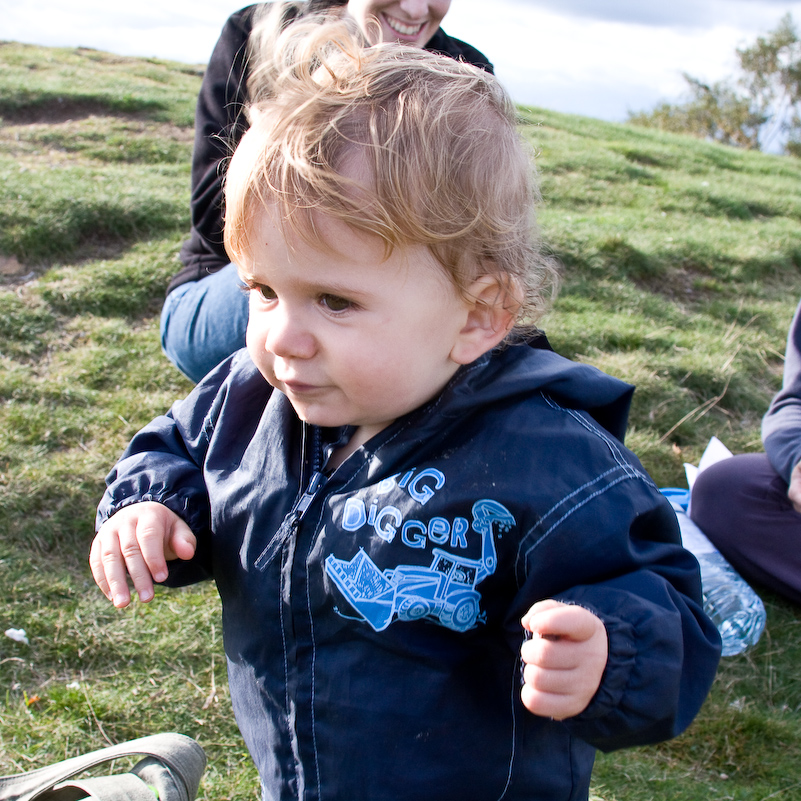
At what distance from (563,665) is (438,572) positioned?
0.33 metres

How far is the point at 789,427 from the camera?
3.15 m

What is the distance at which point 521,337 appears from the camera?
1785 millimetres

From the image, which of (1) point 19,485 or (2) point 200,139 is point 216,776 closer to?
(1) point 19,485

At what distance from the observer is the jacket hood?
1.52 meters

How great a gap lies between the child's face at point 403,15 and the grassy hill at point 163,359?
96 cm

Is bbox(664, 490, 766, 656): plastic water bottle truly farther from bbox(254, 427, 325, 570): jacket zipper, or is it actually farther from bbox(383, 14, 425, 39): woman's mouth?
bbox(383, 14, 425, 39): woman's mouth

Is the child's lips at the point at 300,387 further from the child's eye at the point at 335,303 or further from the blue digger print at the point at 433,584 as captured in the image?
the blue digger print at the point at 433,584

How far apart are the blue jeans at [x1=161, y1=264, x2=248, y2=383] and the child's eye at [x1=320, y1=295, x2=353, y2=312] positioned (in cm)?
132

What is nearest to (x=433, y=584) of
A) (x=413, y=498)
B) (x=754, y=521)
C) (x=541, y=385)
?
(x=413, y=498)

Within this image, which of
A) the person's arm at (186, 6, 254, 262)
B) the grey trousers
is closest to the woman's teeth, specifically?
the person's arm at (186, 6, 254, 262)

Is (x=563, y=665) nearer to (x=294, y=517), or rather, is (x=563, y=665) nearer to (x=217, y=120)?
(x=294, y=517)

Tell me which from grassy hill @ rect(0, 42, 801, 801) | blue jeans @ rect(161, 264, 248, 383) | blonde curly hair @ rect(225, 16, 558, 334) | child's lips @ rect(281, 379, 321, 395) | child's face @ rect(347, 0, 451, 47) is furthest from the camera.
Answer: child's face @ rect(347, 0, 451, 47)

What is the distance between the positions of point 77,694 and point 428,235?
1853mm

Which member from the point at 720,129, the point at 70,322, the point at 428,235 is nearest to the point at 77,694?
the point at 428,235
